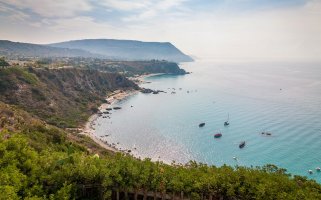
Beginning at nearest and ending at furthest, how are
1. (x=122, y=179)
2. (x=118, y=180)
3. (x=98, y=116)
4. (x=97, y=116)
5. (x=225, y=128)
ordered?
(x=118, y=180), (x=122, y=179), (x=225, y=128), (x=97, y=116), (x=98, y=116)

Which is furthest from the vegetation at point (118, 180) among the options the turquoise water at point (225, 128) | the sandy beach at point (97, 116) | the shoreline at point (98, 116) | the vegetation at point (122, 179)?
the sandy beach at point (97, 116)

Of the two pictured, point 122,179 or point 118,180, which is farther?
point 122,179

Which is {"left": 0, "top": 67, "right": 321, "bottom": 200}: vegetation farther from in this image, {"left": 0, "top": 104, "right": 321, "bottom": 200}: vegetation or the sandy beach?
the sandy beach

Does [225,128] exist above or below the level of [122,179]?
below

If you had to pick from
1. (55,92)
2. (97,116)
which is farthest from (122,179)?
(55,92)

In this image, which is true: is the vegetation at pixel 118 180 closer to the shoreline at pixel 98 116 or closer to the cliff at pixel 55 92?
the shoreline at pixel 98 116

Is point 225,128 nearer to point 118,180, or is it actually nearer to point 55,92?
point 55,92

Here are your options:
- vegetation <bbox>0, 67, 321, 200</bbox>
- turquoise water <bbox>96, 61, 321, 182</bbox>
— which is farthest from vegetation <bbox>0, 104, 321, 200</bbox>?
turquoise water <bbox>96, 61, 321, 182</bbox>

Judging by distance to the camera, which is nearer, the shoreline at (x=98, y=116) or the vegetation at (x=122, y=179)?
the vegetation at (x=122, y=179)
